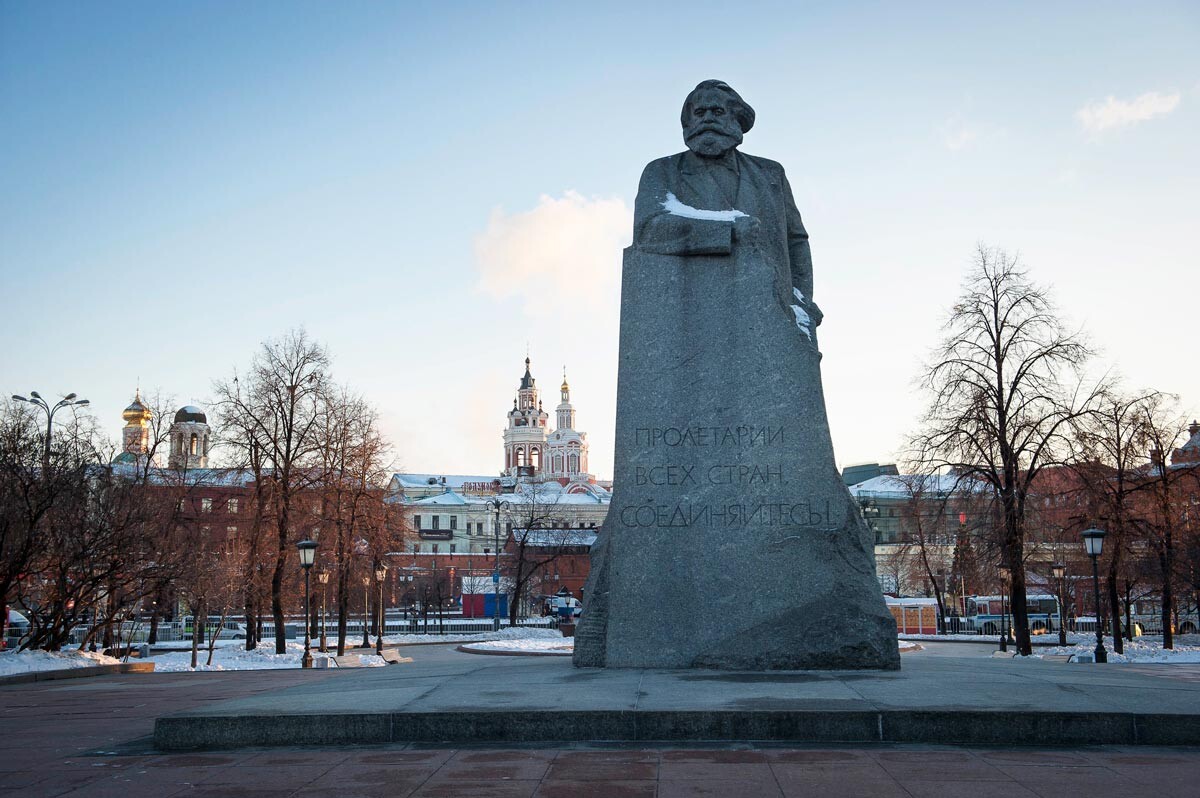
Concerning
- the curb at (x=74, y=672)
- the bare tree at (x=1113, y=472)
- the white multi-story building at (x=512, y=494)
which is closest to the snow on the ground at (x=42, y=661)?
the curb at (x=74, y=672)

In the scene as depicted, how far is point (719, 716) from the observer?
23.4 ft

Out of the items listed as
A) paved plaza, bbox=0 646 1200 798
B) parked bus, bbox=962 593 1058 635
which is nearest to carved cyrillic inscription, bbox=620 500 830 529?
paved plaza, bbox=0 646 1200 798

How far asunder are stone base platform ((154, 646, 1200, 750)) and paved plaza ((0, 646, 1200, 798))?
140 mm

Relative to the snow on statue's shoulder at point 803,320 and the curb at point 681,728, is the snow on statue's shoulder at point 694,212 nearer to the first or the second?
the snow on statue's shoulder at point 803,320

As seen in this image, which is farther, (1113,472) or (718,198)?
(1113,472)

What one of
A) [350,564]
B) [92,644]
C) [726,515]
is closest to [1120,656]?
[726,515]

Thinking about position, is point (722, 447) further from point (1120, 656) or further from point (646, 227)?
point (1120, 656)

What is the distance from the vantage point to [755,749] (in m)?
6.80

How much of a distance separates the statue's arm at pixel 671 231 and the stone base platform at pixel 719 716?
15.8 ft

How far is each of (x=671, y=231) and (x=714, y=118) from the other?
1.51 metres

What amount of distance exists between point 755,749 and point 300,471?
104 feet

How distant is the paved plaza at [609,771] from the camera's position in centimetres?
571

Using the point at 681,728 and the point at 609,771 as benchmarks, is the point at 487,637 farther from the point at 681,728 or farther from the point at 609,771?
the point at 609,771

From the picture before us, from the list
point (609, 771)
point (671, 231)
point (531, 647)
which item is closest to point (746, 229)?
point (671, 231)
